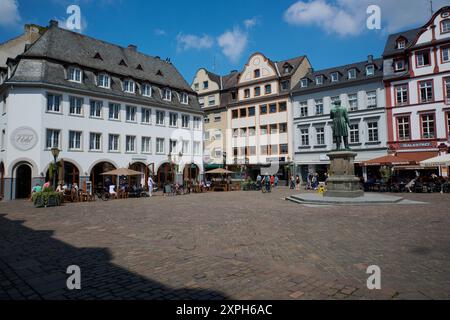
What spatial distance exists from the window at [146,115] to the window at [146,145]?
6.46ft

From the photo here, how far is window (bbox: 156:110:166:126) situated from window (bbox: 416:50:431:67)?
28.3 m

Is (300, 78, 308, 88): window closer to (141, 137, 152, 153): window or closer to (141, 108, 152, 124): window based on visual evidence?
(141, 108, 152, 124): window

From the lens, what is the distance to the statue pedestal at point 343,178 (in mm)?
16938

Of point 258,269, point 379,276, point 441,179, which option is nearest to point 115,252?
point 258,269

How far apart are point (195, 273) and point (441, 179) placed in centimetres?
2662

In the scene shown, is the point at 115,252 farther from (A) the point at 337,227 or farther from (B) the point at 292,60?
(B) the point at 292,60

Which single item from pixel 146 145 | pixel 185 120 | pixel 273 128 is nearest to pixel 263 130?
pixel 273 128

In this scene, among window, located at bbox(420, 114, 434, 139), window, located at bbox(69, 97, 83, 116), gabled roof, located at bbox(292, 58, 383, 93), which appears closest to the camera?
window, located at bbox(69, 97, 83, 116)

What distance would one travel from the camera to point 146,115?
115ft

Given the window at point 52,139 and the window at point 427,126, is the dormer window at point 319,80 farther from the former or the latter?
the window at point 52,139

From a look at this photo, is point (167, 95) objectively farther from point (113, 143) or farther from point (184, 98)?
point (113, 143)

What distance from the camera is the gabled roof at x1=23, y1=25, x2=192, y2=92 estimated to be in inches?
1137

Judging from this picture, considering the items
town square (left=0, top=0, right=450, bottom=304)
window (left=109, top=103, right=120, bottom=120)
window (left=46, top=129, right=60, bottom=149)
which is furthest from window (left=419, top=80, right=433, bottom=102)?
window (left=46, top=129, right=60, bottom=149)
